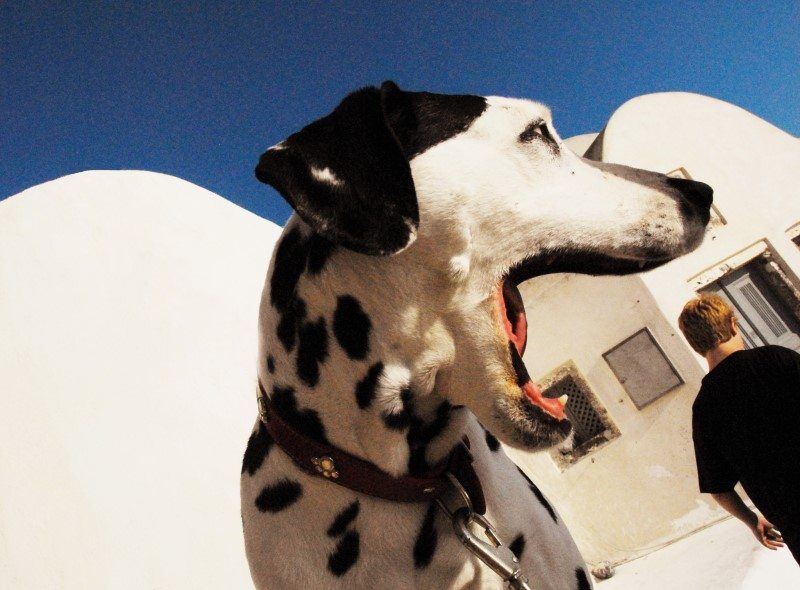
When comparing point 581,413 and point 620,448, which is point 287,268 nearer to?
point 620,448

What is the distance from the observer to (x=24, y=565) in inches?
111

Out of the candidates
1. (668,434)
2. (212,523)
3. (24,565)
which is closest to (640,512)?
(668,434)

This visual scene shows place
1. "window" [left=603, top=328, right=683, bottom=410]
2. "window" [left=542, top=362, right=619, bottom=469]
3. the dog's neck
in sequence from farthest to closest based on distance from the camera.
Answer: "window" [left=542, top=362, right=619, bottom=469], "window" [left=603, top=328, right=683, bottom=410], the dog's neck

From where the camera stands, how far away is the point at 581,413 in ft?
32.5

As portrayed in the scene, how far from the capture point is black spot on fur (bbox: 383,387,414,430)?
130cm

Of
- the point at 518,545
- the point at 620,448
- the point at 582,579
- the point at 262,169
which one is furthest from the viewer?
the point at 620,448

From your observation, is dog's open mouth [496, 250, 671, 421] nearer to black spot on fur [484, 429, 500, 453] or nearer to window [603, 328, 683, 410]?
black spot on fur [484, 429, 500, 453]

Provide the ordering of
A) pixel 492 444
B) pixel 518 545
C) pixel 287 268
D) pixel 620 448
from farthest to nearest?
pixel 620 448
pixel 492 444
pixel 518 545
pixel 287 268

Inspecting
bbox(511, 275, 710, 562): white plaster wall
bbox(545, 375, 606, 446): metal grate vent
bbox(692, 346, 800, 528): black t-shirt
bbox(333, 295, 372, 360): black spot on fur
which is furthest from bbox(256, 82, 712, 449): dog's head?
bbox(545, 375, 606, 446): metal grate vent

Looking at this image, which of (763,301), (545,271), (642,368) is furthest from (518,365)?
(763,301)

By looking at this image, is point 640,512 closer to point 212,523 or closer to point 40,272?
point 212,523

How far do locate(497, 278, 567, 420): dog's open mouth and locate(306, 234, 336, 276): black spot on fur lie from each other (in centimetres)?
45

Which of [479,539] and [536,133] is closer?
[479,539]

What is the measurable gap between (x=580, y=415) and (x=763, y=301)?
4059mm
